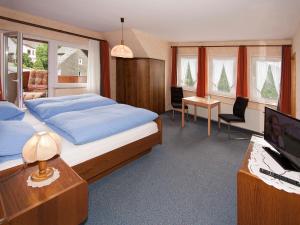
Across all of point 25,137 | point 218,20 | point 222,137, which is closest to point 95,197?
point 25,137

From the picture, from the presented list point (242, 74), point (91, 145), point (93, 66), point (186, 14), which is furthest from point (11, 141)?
point (242, 74)

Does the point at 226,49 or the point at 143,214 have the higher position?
the point at 226,49

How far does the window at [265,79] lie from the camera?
4.31 meters

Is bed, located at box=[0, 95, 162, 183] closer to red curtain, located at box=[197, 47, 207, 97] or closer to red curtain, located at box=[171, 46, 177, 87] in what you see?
red curtain, located at box=[197, 47, 207, 97]

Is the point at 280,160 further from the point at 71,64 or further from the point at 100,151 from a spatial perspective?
the point at 71,64

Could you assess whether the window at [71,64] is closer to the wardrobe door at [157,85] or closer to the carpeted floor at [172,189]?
the wardrobe door at [157,85]

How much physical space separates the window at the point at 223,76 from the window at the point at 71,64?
11.7 feet

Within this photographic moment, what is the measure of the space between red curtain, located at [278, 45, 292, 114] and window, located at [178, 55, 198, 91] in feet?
7.61

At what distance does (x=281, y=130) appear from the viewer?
1689 millimetres

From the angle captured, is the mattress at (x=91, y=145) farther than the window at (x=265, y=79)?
No

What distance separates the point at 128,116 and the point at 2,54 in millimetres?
2796

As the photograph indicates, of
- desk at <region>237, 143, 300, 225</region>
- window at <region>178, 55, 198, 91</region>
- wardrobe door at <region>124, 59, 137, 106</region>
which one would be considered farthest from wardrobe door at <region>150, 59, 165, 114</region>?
desk at <region>237, 143, 300, 225</region>

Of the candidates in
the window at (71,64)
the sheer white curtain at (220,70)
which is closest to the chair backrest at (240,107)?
the sheer white curtain at (220,70)

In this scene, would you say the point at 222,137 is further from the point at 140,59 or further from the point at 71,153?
the point at 71,153
